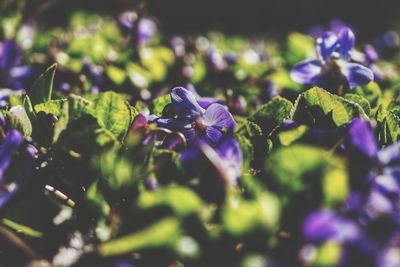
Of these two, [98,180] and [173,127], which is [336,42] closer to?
[173,127]

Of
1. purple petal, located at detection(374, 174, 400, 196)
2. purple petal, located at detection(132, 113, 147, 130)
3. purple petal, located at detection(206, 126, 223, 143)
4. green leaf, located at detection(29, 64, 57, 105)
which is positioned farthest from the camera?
green leaf, located at detection(29, 64, 57, 105)

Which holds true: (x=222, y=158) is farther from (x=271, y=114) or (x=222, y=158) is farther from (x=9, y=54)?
(x=9, y=54)

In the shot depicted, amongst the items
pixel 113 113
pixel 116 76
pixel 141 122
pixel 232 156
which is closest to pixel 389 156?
pixel 232 156

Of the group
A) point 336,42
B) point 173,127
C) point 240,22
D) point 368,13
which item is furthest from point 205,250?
point 368,13

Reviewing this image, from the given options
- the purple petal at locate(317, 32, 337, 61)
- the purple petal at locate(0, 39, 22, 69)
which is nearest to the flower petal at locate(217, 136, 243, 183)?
the purple petal at locate(317, 32, 337, 61)

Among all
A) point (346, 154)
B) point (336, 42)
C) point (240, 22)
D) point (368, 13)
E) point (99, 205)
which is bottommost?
point (99, 205)

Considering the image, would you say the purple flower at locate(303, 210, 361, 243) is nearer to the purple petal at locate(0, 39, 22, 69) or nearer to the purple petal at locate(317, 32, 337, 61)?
the purple petal at locate(317, 32, 337, 61)
